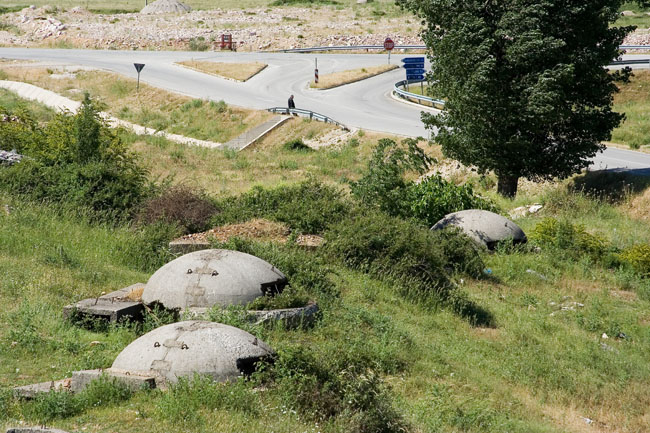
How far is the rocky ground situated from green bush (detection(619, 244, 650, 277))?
45.2 metres

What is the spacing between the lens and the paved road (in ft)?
128

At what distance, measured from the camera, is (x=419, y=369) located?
472 inches

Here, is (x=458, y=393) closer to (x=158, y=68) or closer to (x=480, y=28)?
(x=480, y=28)

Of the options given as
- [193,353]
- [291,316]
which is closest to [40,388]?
[193,353]

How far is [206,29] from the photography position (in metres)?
71.9

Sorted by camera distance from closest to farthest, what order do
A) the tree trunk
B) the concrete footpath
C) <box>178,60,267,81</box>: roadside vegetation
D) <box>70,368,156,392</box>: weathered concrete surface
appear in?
1. <box>70,368,156,392</box>: weathered concrete surface
2. the tree trunk
3. the concrete footpath
4. <box>178,60,267,81</box>: roadside vegetation

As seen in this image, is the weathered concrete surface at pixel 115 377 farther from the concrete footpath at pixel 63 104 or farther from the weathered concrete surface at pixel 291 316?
the concrete footpath at pixel 63 104

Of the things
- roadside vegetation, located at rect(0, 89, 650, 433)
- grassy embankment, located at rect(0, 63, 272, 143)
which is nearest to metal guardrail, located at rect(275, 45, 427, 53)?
grassy embankment, located at rect(0, 63, 272, 143)

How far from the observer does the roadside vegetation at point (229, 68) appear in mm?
53094

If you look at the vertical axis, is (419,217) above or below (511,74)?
below

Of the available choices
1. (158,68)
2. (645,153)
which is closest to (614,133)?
(645,153)

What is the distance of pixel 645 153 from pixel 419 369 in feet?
76.2

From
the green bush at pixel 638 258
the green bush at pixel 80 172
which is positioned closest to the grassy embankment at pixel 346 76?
the green bush at pixel 80 172

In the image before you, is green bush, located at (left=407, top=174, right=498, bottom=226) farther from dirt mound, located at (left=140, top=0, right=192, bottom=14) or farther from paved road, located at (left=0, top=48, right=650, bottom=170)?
dirt mound, located at (left=140, top=0, right=192, bottom=14)
